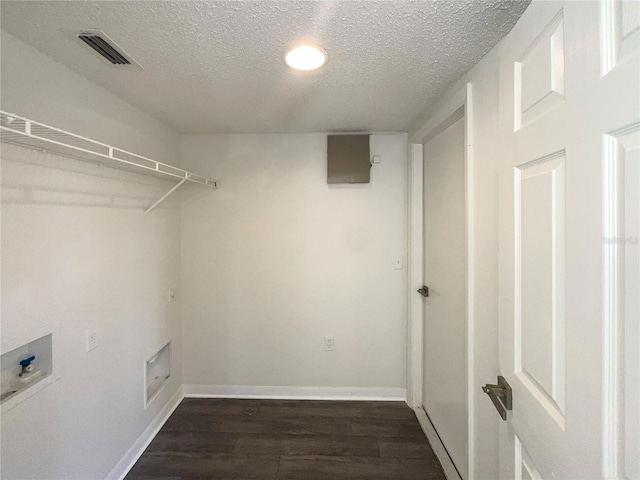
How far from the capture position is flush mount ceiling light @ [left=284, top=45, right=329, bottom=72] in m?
1.15

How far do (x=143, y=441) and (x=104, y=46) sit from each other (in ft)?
7.60

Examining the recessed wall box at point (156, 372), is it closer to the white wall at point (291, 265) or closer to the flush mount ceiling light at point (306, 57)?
the white wall at point (291, 265)

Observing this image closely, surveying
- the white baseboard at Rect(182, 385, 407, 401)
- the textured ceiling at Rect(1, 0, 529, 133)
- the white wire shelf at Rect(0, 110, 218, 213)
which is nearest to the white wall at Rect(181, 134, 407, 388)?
the white baseboard at Rect(182, 385, 407, 401)

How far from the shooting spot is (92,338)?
1.44m

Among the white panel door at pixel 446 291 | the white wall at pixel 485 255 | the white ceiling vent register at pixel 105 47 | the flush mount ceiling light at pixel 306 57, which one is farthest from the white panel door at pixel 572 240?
the white ceiling vent register at pixel 105 47

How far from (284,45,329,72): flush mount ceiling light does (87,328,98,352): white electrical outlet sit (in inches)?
65.9

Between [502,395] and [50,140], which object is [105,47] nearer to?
[50,140]

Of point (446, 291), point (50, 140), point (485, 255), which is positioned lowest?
point (446, 291)

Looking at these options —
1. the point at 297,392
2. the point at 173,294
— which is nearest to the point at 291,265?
the point at 173,294

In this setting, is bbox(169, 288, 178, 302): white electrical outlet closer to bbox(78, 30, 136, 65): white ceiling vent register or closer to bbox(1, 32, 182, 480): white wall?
bbox(1, 32, 182, 480): white wall

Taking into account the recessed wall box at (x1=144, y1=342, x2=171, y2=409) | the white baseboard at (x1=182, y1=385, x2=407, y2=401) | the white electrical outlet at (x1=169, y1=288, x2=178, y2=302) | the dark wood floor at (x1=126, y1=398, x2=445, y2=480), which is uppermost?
the white electrical outlet at (x1=169, y1=288, x2=178, y2=302)

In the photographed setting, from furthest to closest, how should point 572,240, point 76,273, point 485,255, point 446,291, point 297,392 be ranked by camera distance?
point 297,392, point 446,291, point 76,273, point 485,255, point 572,240

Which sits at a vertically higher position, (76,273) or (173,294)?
(76,273)

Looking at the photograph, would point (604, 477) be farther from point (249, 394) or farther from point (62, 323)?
point (249, 394)
